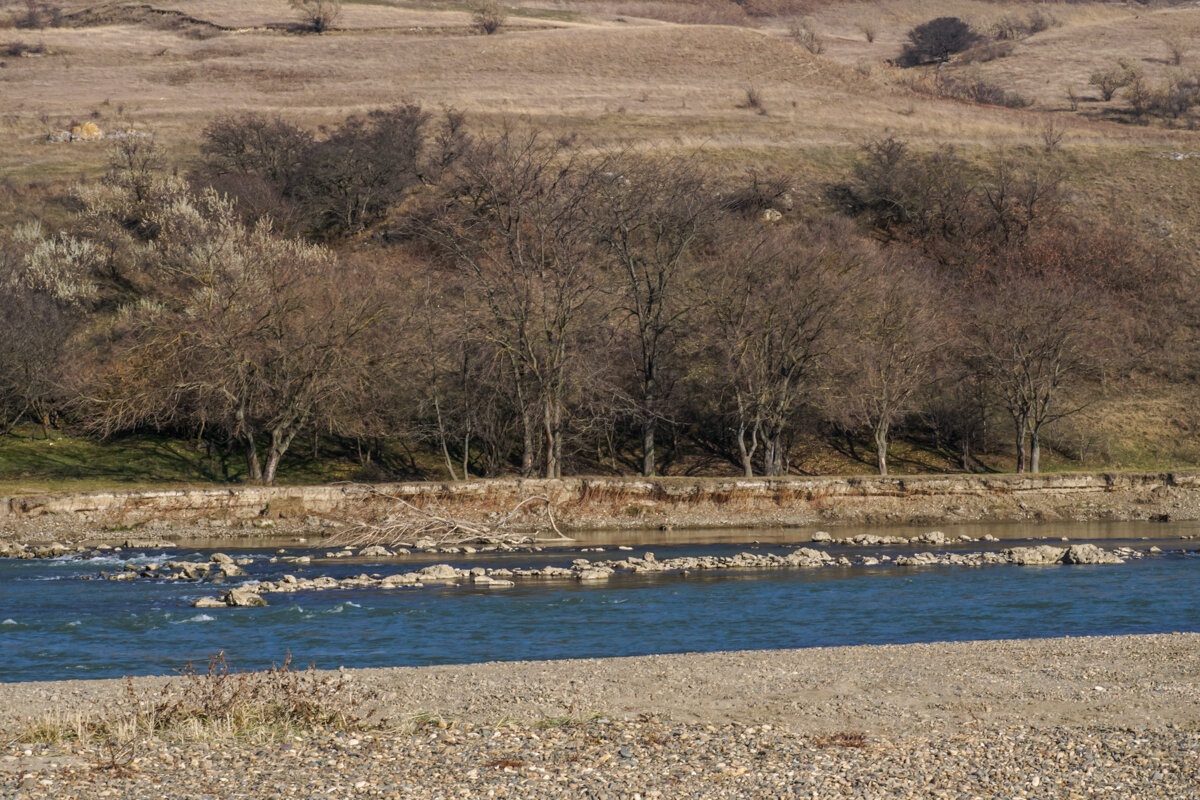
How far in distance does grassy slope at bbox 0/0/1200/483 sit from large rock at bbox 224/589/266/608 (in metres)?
21.6

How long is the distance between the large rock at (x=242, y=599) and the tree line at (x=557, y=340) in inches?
721

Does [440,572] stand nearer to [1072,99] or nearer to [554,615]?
[554,615]

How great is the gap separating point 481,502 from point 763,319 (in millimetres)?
14763

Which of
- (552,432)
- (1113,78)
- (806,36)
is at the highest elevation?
(806,36)

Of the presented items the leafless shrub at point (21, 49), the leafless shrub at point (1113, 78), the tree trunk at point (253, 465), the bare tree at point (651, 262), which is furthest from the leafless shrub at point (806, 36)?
the tree trunk at point (253, 465)

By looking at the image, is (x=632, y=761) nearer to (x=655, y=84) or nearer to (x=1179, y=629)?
(x=1179, y=629)

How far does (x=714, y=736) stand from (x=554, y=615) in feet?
33.0

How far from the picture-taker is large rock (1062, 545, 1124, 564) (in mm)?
30656

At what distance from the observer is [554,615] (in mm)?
23406

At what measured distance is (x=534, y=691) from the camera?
52.3ft

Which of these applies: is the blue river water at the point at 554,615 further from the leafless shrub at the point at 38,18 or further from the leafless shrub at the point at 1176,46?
the leafless shrub at the point at 38,18

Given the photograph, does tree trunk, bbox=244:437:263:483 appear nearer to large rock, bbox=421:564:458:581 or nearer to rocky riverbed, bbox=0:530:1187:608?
rocky riverbed, bbox=0:530:1187:608

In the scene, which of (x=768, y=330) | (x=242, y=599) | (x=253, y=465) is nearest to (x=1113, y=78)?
(x=768, y=330)

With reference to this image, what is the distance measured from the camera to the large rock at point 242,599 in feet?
78.0
